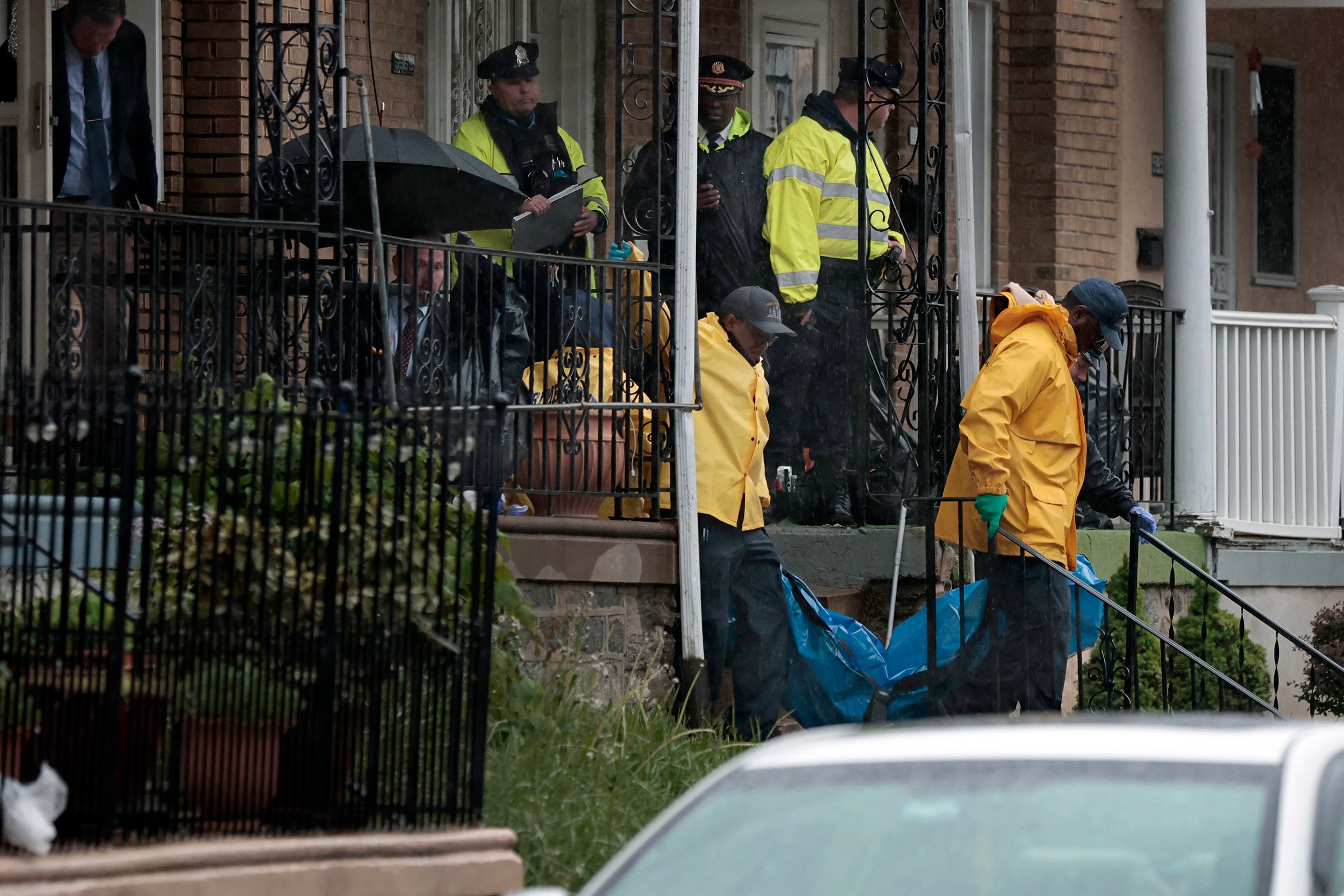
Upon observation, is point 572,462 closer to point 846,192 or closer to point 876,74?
point 846,192

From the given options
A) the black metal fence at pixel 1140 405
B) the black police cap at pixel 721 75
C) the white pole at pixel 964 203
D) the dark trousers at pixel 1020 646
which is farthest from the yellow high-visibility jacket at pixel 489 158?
the black metal fence at pixel 1140 405

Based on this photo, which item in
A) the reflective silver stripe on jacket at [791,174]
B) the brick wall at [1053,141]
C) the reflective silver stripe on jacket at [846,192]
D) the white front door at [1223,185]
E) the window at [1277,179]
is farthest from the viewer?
the window at [1277,179]

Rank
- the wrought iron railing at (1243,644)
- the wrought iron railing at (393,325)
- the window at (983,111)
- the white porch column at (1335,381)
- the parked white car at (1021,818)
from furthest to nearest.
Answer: the window at (983,111) → the white porch column at (1335,381) → the wrought iron railing at (1243,644) → the wrought iron railing at (393,325) → the parked white car at (1021,818)

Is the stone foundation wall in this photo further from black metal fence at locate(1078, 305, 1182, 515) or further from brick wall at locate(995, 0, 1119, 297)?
brick wall at locate(995, 0, 1119, 297)

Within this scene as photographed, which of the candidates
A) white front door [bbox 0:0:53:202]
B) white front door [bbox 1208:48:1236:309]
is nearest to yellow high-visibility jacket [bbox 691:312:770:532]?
white front door [bbox 0:0:53:202]

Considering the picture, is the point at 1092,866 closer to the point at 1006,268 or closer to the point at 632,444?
the point at 632,444

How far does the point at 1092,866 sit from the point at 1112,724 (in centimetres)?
47

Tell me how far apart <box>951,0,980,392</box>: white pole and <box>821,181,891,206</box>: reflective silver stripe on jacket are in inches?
16.7

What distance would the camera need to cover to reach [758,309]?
28.0 ft

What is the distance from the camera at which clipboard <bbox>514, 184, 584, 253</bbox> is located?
9.18 meters

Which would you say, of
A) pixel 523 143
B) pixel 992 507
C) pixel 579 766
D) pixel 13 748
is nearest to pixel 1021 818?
pixel 13 748

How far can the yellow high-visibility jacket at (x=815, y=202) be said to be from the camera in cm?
975

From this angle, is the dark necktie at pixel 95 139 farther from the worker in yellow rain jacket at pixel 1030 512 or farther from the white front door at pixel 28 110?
the worker in yellow rain jacket at pixel 1030 512

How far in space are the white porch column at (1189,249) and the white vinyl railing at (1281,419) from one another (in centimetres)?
22
